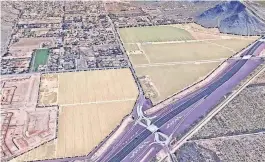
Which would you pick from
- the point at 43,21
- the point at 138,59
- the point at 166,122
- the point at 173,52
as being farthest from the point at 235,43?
the point at 43,21

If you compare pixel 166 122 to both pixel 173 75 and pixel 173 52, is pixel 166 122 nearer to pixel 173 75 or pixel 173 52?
pixel 173 75

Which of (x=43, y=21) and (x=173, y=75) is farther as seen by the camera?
(x=43, y=21)

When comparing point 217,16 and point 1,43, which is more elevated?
point 217,16

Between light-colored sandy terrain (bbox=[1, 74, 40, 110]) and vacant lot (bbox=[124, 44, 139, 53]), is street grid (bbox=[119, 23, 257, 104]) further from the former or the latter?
light-colored sandy terrain (bbox=[1, 74, 40, 110])

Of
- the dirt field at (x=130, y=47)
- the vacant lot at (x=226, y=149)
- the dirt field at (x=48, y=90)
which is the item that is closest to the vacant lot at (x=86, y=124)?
the dirt field at (x=48, y=90)

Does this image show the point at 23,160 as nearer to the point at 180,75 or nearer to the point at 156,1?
the point at 180,75

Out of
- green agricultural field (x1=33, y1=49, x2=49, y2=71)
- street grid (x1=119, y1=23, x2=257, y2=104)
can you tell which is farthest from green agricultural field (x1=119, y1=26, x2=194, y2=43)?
green agricultural field (x1=33, y1=49, x2=49, y2=71)

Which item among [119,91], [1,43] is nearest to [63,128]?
[119,91]
